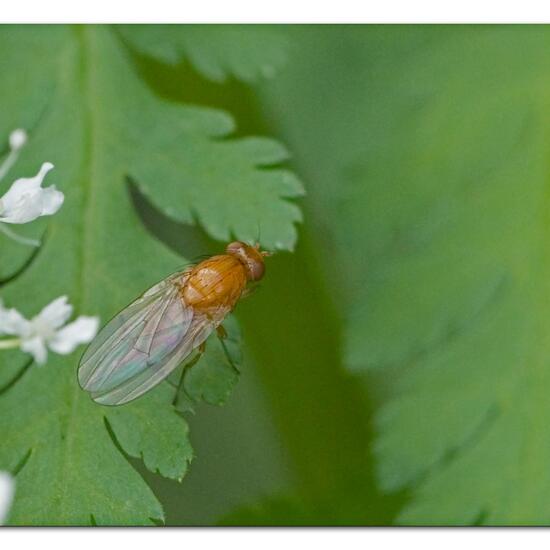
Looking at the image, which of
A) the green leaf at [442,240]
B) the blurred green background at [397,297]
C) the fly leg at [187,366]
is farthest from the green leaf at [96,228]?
the green leaf at [442,240]

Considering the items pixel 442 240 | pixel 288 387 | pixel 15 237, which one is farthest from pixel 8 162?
pixel 442 240

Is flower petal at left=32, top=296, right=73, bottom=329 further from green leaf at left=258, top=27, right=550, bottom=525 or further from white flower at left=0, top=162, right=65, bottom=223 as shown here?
green leaf at left=258, top=27, right=550, bottom=525

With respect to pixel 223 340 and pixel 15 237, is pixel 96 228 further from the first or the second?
pixel 223 340

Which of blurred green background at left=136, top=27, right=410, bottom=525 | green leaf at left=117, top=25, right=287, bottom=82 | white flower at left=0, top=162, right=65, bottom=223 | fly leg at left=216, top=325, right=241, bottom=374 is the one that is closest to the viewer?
white flower at left=0, top=162, right=65, bottom=223

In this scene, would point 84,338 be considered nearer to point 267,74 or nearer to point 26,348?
point 26,348

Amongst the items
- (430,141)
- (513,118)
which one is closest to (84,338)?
(430,141)

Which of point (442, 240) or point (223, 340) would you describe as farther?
point (442, 240)

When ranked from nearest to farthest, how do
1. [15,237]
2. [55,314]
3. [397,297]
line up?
[55,314], [15,237], [397,297]

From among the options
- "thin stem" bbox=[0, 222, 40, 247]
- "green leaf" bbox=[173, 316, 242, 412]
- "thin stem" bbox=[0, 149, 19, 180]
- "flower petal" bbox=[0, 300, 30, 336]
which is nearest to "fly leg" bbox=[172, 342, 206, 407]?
"green leaf" bbox=[173, 316, 242, 412]
